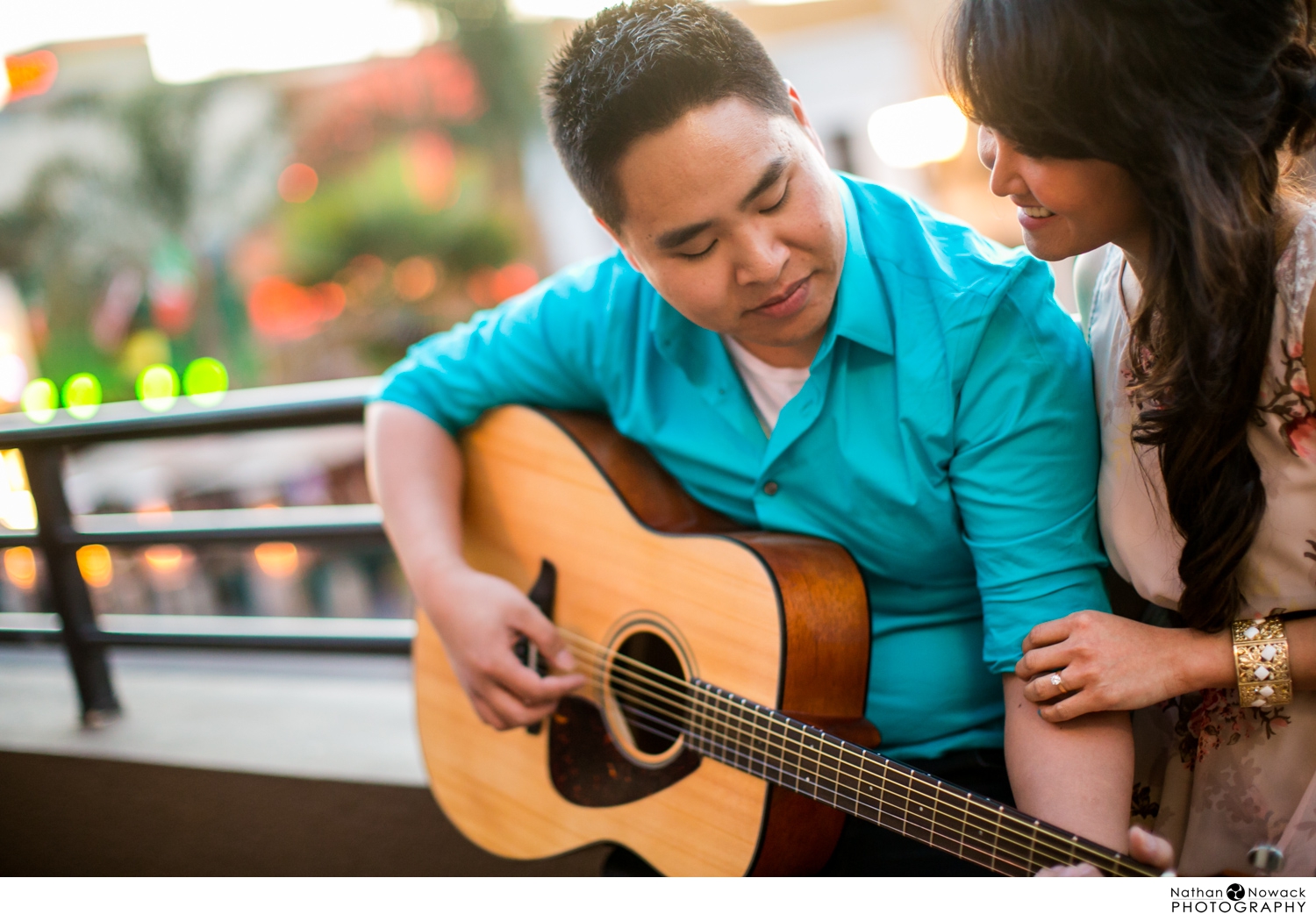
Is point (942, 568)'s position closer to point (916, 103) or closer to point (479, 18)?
point (916, 103)

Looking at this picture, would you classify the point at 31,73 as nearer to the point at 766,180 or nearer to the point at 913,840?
the point at 766,180

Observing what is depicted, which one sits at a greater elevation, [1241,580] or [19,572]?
[1241,580]

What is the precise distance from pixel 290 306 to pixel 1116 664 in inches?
797

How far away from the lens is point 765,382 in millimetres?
1414

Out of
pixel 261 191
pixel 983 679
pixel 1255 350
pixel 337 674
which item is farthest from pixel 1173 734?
pixel 261 191

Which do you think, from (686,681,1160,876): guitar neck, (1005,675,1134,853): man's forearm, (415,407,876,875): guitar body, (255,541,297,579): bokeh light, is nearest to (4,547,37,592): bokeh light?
(255,541,297,579): bokeh light

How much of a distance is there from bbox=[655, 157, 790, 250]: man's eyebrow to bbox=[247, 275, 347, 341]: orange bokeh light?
52.7ft

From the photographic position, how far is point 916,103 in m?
7.46

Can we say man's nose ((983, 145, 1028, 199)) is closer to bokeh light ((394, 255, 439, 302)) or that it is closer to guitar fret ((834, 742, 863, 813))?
guitar fret ((834, 742, 863, 813))

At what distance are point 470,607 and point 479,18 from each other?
58.3ft

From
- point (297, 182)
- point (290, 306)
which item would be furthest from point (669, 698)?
point (297, 182)

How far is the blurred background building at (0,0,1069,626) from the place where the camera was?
15727 mm

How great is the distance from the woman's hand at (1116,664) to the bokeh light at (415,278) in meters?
15.7

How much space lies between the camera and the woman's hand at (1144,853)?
3.08 ft
